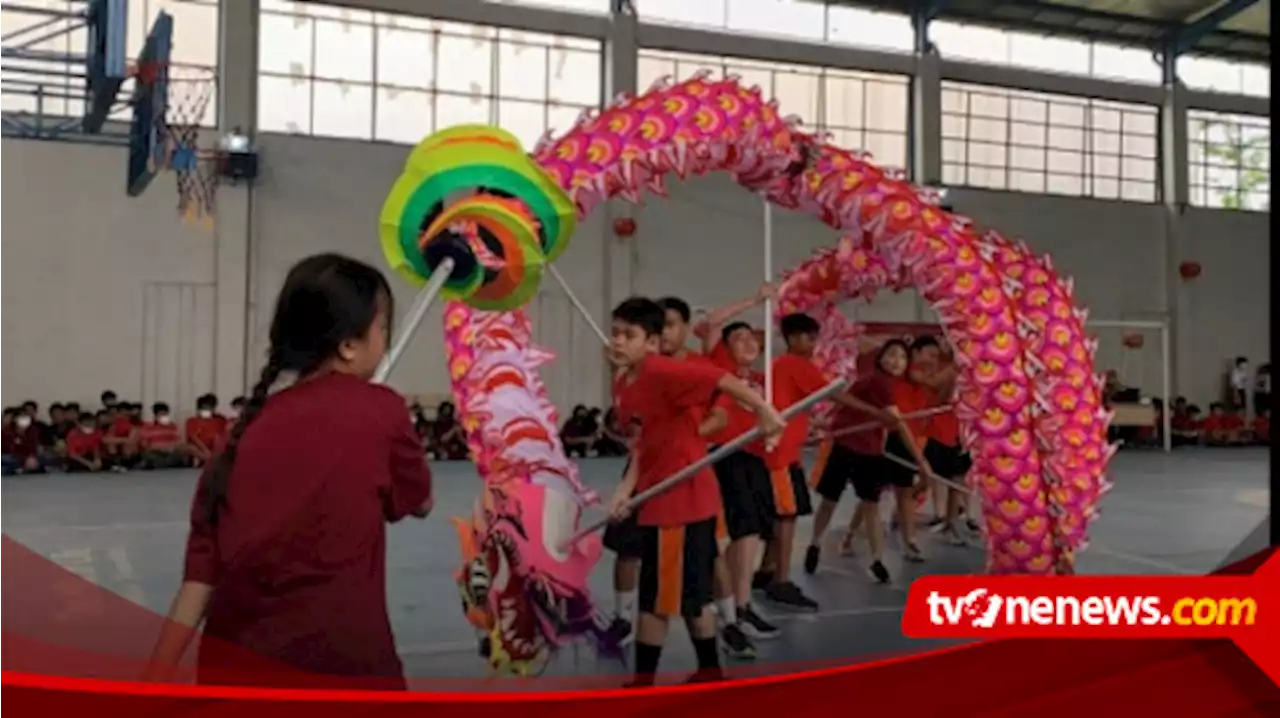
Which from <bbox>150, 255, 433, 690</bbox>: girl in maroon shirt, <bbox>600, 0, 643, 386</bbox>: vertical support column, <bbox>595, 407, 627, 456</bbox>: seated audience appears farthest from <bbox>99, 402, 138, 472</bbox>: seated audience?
<bbox>150, 255, 433, 690</bbox>: girl in maroon shirt

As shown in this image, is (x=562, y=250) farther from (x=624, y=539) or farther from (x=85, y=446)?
(x=85, y=446)

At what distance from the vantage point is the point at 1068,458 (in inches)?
135

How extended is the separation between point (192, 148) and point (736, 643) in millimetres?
5738

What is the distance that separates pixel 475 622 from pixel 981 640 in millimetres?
1565

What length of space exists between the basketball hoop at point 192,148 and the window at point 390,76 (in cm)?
53

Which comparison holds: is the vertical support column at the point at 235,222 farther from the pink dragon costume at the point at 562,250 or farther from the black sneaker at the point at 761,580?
the pink dragon costume at the point at 562,250

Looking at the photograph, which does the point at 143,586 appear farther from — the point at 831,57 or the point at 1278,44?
the point at 831,57

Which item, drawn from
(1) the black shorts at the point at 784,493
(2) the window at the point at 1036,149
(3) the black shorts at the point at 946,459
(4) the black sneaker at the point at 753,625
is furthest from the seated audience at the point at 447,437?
(4) the black sneaker at the point at 753,625

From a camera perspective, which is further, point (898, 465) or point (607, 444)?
point (607, 444)

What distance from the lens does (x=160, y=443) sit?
8.17 meters

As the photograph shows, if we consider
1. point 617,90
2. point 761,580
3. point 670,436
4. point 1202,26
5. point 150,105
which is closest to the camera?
point 670,436

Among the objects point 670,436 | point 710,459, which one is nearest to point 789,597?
point 670,436

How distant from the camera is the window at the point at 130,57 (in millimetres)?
5328

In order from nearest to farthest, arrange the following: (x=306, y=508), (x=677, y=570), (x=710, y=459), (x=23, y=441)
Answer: (x=306, y=508)
(x=710, y=459)
(x=677, y=570)
(x=23, y=441)
